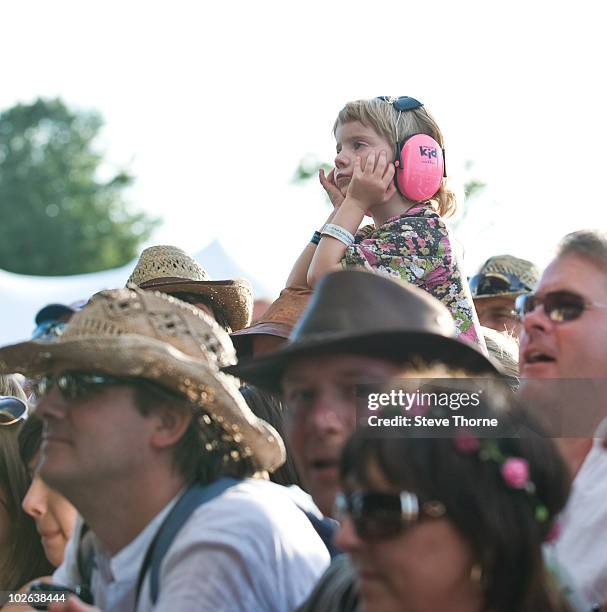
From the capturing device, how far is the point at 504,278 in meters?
6.84

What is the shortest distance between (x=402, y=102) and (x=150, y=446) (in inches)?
76.9

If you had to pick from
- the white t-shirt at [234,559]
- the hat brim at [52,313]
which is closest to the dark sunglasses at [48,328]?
the hat brim at [52,313]

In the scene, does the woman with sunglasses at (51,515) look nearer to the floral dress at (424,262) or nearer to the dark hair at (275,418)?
the dark hair at (275,418)

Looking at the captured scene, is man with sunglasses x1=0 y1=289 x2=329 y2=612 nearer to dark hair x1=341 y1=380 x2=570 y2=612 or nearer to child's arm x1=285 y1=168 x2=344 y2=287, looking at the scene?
dark hair x1=341 y1=380 x2=570 y2=612

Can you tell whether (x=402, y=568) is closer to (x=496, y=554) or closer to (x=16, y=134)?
(x=496, y=554)

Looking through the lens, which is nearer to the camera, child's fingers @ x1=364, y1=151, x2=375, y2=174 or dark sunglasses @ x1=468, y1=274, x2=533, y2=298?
child's fingers @ x1=364, y1=151, x2=375, y2=174

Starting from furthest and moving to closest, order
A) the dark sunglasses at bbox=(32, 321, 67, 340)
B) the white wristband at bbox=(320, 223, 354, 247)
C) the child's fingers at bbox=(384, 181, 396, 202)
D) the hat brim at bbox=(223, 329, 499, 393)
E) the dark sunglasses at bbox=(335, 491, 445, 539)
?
the dark sunglasses at bbox=(32, 321, 67, 340), the child's fingers at bbox=(384, 181, 396, 202), the white wristband at bbox=(320, 223, 354, 247), the hat brim at bbox=(223, 329, 499, 393), the dark sunglasses at bbox=(335, 491, 445, 539)

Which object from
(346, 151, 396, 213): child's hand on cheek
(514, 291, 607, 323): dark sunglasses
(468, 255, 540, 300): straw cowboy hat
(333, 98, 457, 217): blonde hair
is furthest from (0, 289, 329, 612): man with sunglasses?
(468, 255, 540, 300): straw cowboy hat

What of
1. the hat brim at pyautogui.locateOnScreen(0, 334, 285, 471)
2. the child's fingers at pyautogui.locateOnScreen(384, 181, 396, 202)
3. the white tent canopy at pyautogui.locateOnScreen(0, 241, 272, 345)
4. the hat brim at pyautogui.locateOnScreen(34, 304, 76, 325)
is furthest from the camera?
the white tent canopy at pyautogui.locateOnScreen(0, 241, 272, 345)

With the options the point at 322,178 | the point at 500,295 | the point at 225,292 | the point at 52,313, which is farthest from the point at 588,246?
the point at 52,313

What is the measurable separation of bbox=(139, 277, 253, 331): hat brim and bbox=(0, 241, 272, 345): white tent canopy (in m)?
6.02

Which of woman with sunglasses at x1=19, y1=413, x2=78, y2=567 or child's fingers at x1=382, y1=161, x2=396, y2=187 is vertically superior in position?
child's fingers at x1=382, y1=161, x2=396, y2=187

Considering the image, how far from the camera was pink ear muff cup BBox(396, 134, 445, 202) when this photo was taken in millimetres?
4723

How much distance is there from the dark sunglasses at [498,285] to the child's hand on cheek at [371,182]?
217 centimetres
